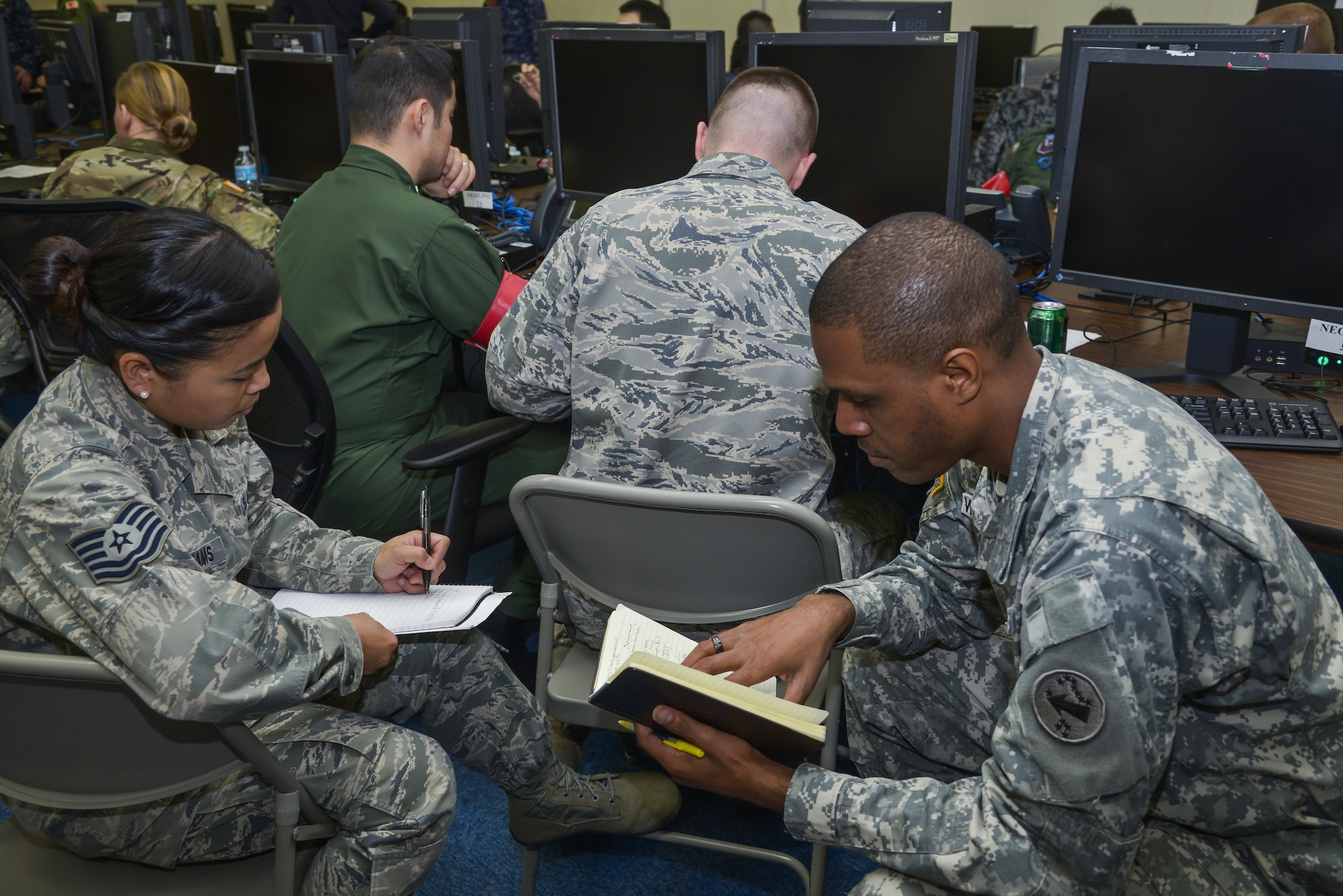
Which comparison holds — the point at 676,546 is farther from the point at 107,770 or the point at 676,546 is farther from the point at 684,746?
the point at 107,770

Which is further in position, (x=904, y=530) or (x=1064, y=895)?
(x=904, y=530)

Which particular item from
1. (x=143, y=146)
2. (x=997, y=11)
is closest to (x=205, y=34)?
(x=143, y=146)

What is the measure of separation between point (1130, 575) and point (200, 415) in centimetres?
103

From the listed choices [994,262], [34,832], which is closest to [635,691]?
[994,262]

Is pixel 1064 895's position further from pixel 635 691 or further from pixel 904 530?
pixel 904 530

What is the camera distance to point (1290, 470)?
1.50 m

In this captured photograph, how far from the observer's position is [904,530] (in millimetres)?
1830

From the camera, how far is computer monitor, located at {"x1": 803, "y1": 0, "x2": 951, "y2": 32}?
2.61 metres

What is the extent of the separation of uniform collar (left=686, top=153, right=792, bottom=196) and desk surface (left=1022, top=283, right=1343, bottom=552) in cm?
72

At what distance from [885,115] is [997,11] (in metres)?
5.26

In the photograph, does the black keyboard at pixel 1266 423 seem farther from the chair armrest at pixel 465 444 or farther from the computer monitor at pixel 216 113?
the computer monitor at pixel 216 113

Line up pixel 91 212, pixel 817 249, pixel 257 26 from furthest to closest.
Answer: pixel 257 26 → pixel 91 212 → pixel 817 249

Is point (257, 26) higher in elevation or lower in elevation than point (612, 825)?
higher

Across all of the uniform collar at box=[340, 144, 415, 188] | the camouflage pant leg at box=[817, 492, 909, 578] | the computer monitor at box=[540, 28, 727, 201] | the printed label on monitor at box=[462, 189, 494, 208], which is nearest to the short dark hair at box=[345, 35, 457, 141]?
the uniform collar at box=[340, 144, 415, 188]
